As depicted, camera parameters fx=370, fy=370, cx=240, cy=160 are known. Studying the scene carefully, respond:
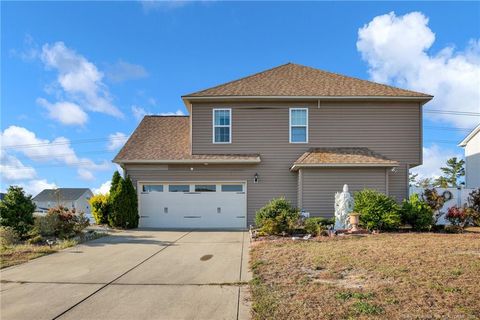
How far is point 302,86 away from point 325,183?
180 inches

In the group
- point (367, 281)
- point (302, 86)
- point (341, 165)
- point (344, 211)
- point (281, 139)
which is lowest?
point (367, 281)

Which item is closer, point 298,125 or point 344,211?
point 344,211

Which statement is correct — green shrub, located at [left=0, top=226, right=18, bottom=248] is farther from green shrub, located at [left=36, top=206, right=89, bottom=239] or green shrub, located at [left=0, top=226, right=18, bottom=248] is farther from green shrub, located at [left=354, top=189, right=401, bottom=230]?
green shrub, located at [left=354, top=189, right=401, bottom=230]

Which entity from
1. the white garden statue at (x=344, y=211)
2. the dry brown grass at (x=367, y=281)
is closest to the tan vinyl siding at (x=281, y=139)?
the white garden statue at (x=344, y=211)

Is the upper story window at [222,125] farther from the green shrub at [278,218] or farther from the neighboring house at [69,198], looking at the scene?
the neighboring house at [69,198]

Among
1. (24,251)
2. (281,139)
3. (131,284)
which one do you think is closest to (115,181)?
(24,251)

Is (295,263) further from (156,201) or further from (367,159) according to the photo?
(156,201)

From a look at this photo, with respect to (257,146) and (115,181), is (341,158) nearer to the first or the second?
(257,146)

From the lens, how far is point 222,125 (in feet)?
52.6

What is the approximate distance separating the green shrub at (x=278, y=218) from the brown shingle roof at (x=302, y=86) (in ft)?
18.2

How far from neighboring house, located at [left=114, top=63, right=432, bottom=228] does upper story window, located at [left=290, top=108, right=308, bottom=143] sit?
43mm

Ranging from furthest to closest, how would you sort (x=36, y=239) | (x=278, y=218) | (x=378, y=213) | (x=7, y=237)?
(x=378, y=213), (x=278, y=218), (x=36, y=239), (x=7, y=237)

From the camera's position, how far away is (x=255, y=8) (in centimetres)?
1355

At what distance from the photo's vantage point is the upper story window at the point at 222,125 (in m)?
16.0
